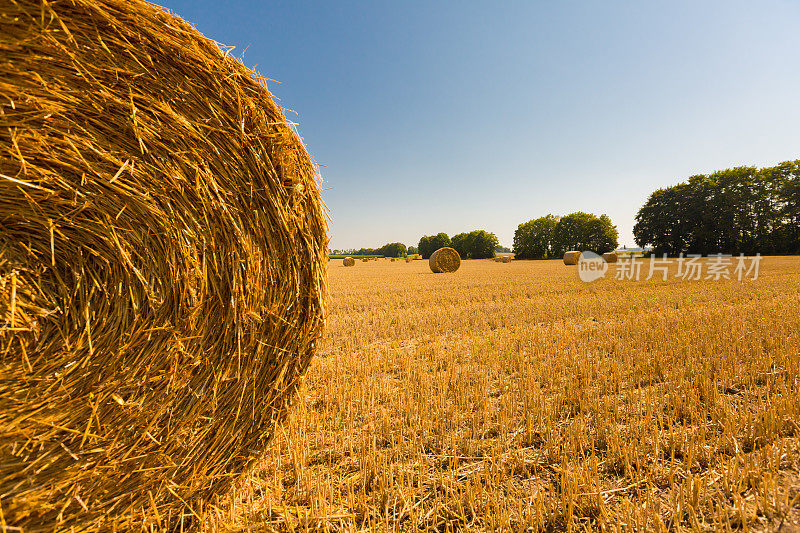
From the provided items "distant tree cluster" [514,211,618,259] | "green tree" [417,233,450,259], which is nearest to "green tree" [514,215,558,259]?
"distant tree cluster" [514,211,618,259]

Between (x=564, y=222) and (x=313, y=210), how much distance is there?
64.8 meters

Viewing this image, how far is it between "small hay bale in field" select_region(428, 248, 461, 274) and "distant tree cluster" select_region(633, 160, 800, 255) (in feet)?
134

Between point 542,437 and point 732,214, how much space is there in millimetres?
59728

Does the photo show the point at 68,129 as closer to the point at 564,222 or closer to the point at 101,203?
the point at 101,203

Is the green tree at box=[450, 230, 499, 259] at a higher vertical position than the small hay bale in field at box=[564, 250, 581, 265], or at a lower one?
higher

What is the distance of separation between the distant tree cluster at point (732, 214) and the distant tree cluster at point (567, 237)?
6.13m

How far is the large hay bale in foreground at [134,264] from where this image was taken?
1.40 metres

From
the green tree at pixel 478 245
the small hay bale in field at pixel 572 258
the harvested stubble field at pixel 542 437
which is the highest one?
the green tree at pixel 478 245

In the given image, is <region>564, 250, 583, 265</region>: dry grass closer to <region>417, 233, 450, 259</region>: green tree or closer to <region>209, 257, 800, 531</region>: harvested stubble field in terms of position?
<region>209, 257, 800, 531</region>: harvested stubble field

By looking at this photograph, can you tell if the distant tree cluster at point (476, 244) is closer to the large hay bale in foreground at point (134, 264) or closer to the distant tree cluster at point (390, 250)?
the distant tree cluster at point (390, 250)

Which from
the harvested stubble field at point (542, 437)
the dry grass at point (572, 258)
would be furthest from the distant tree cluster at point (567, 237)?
the harvested stubble field at point (542, 437)

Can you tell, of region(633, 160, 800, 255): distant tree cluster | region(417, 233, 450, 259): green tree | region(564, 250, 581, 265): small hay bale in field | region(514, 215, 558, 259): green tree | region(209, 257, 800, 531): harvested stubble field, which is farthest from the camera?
region(417, 233, 450, 259): green tree

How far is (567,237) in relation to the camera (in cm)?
5791

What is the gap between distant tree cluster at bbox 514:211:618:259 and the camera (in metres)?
56.2
